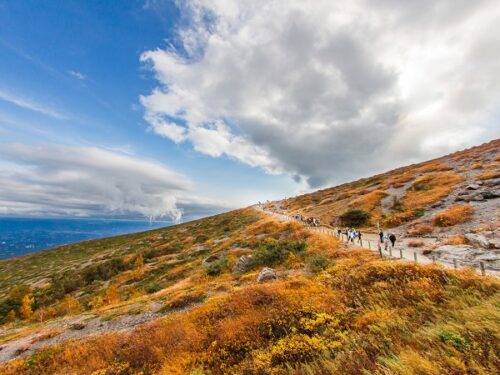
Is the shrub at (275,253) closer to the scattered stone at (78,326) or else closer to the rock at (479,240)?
the rock at (479,240)

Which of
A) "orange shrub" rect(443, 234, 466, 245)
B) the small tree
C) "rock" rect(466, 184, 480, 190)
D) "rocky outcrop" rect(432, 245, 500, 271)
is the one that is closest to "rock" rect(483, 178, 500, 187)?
"rock" rect(466, 184, 480, 190)

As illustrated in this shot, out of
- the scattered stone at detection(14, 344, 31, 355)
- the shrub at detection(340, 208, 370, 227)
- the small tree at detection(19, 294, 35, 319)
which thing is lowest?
the small tree at detection(19, 294, 35, 319)

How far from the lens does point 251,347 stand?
735cm

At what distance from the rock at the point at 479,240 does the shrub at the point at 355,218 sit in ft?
55.5

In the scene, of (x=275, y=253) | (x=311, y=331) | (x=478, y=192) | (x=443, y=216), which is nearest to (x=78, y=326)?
(x=311, y=331)

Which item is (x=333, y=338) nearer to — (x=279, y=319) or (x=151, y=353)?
(x=279, y=319)

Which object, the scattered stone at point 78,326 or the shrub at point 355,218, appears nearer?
the scattered stone at point 78,326

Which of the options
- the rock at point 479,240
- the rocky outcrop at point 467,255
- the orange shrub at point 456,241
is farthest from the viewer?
the orange shrub at point 456,241

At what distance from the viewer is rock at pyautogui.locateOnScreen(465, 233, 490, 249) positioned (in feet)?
53.7

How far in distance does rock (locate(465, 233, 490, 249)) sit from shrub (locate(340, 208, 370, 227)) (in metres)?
16.9

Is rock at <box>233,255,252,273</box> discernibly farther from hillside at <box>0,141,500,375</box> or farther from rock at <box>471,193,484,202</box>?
rock at <box>471,193,484,202</box>

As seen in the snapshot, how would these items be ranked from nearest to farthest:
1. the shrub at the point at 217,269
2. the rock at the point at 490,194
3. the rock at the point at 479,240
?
1. the rock at the point at 479,240
2. the shrub at the point at 217,269
3. the rock at the point at 490,194

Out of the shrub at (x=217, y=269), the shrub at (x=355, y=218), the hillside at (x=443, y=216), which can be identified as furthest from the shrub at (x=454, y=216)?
the shrub at (x=217, y=269)

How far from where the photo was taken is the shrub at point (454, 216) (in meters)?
24.1
